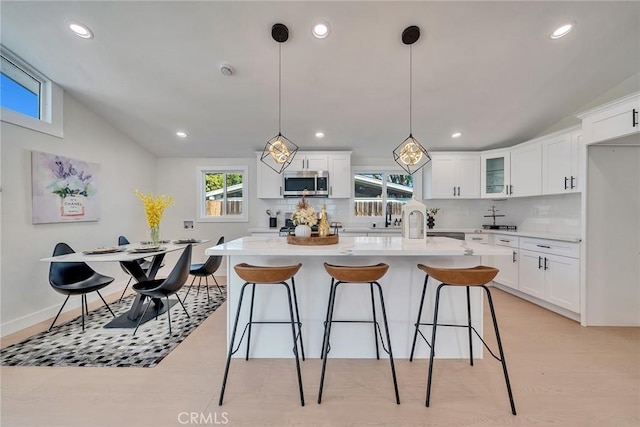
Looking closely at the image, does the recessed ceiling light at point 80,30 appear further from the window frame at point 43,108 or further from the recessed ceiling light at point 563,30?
the recessed ceiling light at point 563,30

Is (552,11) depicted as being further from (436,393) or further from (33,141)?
(33,141)

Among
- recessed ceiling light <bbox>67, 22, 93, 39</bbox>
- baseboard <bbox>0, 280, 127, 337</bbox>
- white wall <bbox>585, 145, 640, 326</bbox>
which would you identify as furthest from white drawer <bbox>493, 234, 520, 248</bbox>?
baseboard <bbox>0, 280, 127, 337</bbox>

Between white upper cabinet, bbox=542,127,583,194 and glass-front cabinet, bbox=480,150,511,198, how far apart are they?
0.53 m

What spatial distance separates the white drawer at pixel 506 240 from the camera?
3.69 metres

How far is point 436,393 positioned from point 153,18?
3.81m

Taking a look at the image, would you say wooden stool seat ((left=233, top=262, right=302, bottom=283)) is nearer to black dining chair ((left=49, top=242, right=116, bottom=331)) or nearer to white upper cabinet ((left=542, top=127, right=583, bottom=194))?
black dining chair ((left=49, top=242, right=116, bottom=331))

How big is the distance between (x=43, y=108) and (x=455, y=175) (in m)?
5.79

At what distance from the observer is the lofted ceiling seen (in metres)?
2.27

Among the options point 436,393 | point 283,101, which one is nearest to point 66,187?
point 283,101

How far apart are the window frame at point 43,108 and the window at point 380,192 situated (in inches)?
168

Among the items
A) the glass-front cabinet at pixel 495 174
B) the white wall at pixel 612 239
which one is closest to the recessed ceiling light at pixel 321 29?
the white wall at pixel 612 239

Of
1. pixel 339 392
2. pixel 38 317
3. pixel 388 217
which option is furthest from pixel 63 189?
pixel 388 217

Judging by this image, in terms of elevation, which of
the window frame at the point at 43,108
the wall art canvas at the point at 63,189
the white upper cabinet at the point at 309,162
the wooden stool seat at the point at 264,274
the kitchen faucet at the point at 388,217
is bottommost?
the wooden stool seat at the point at 264,274

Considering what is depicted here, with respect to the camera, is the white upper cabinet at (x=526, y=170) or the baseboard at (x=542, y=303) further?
the white upper cabinet at (x=526, y=170)
